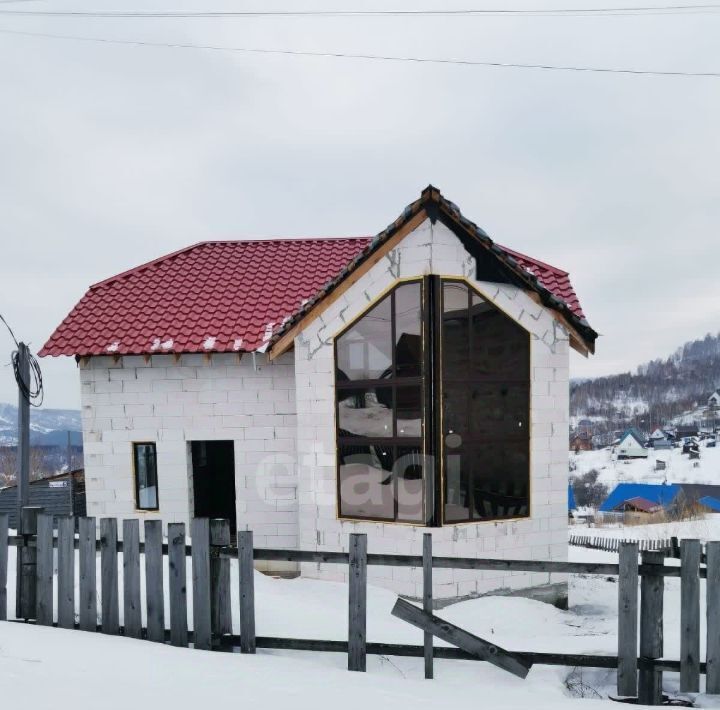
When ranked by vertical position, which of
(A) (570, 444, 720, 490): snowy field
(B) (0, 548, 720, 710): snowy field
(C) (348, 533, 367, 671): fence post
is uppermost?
(A) (570, 444, 720, 490): snowy field

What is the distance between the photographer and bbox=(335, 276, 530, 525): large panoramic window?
8.06 meters

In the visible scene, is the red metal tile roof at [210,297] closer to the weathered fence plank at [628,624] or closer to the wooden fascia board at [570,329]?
the wooden fascia board at [570,329]

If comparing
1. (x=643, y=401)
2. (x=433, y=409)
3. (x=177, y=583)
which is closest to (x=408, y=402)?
(x=433, y=409)

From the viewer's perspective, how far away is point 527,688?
496 cm

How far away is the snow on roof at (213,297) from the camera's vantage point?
10055mm

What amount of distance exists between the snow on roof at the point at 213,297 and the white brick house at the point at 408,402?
3.1 inches

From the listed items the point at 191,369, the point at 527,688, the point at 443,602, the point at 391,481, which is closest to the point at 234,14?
the point at 191,369

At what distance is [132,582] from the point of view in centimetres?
547

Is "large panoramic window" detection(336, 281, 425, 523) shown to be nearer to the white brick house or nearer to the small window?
the white brick house

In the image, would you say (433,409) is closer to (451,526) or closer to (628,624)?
(451,526)

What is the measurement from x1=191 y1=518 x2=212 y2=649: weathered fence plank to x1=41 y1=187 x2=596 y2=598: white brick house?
345cm

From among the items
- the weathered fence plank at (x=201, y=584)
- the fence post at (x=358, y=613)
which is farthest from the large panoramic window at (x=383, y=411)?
the weathered fence plank at (x=201, y=584)

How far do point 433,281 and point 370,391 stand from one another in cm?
183

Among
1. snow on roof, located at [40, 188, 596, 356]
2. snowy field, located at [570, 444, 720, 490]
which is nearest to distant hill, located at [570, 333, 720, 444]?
snowy field, located at [570, 444, 720, 490]
